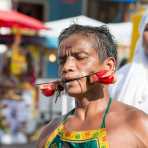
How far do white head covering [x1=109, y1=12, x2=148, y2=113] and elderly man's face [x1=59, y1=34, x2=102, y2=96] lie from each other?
1278 millimetres

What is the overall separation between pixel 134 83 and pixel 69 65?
1515mm

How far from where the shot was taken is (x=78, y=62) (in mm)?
2311

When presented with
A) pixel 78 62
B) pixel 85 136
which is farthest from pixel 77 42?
pixel 85 136

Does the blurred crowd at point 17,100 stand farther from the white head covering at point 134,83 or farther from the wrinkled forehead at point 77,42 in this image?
the wrinkled forehead at point 77,42

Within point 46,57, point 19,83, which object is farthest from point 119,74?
point 46,57

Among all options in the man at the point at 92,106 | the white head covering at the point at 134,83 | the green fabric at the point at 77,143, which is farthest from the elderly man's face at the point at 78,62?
the white head covering at the point at 134,83

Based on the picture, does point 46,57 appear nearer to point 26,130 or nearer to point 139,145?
point 26,130

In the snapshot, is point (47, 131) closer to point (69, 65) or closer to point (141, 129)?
point (69, 65)

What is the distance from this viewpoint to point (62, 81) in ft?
7.71

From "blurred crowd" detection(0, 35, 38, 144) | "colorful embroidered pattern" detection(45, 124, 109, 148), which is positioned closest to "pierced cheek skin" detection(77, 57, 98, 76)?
"colorful embroidered pattern" detection(45, 124, 109, 148)

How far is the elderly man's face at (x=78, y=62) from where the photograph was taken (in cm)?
229

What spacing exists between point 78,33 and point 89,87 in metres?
0.20

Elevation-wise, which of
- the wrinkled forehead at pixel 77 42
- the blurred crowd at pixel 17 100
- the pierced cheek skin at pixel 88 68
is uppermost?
the wrinkled forehead at pixel 77 42

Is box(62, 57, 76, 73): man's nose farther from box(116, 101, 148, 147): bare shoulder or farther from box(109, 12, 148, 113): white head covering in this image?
box(109, 12, 148, 113): white head covering
